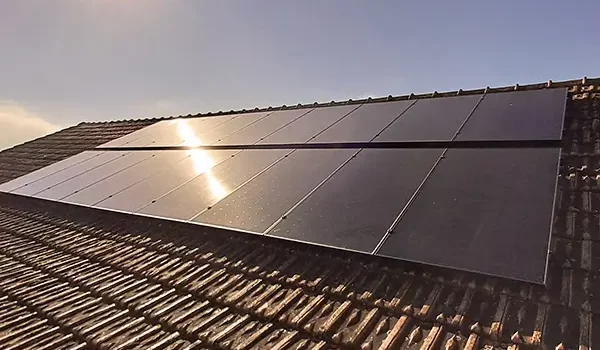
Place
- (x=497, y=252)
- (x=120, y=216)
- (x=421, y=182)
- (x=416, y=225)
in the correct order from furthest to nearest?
(x=120, y=216)
(x=421, y=182)
(x=416, y=225)
(x=497, y=252)

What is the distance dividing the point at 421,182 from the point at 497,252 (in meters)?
1.18

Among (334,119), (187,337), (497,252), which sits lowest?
(187,337)

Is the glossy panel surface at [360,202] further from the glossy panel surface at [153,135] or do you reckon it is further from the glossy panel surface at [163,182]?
the glossy panel surface at [153,135]

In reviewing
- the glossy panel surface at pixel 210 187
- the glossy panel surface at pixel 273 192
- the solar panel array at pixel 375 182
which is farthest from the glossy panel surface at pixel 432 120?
the glossy panel surface at pixel 210 187

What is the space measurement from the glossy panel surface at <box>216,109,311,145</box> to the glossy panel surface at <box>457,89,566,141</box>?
3.01m

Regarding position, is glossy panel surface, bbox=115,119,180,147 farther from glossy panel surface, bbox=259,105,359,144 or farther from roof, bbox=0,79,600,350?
roof, bbox=0,79,600,350

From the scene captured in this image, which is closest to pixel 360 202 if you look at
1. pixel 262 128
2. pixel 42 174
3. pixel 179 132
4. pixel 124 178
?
pixel 262 128

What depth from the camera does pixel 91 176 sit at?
697 centimetres

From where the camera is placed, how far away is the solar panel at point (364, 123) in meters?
5.51

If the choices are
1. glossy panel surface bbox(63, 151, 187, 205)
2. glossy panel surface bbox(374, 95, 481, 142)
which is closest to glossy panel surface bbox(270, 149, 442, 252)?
glossy panel surface bbox(374, 95, 481, 142)

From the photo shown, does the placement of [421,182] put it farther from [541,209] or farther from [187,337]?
[187,337]

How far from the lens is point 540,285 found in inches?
105

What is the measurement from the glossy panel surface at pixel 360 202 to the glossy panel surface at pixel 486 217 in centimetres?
17

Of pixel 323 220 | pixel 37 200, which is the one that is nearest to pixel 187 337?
pixel 323 220
